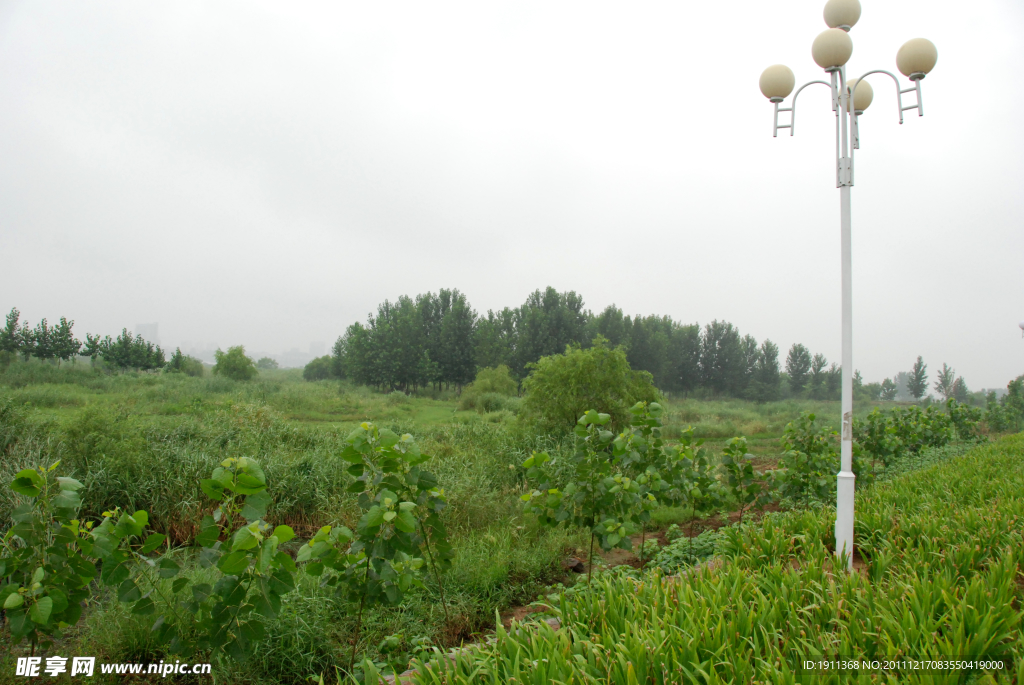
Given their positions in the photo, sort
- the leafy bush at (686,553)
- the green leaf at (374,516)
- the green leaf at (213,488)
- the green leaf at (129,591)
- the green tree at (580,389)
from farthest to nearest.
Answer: the green tree at (580,389) → the leafy bush at (686,553) → the green leaf at (374,516) → the green leaf at (129,591) → the green leaf at (213,488)

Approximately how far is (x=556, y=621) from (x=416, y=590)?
1627mm

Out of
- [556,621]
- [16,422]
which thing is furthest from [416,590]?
[16,422]

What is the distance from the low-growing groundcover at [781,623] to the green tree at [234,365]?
123ft

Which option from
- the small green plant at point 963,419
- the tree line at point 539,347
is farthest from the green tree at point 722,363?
the small green plant at point 963,419

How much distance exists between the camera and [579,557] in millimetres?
5133

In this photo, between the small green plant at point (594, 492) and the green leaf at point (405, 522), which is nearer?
the green leaf at point (405, 522)

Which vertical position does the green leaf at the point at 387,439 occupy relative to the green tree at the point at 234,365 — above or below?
below

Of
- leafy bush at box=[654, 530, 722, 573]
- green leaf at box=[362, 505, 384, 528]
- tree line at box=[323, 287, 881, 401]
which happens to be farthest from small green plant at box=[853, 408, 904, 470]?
tree line at box=[323, 287, 881, 401]

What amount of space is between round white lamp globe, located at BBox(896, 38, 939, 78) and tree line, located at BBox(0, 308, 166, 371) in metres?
33.7

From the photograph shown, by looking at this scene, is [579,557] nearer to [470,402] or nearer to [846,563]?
[846,563]

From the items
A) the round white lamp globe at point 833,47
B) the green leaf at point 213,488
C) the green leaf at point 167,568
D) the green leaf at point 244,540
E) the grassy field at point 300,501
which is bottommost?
the grassy field at point 300,501

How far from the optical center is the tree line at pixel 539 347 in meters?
35.0

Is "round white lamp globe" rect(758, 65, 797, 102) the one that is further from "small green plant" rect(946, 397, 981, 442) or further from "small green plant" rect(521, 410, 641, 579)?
"small green plant" rect(946, 397, 981, 442)

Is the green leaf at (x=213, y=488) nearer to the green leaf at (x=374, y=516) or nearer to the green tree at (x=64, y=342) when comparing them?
the green leaf at (x=374, y=516)
